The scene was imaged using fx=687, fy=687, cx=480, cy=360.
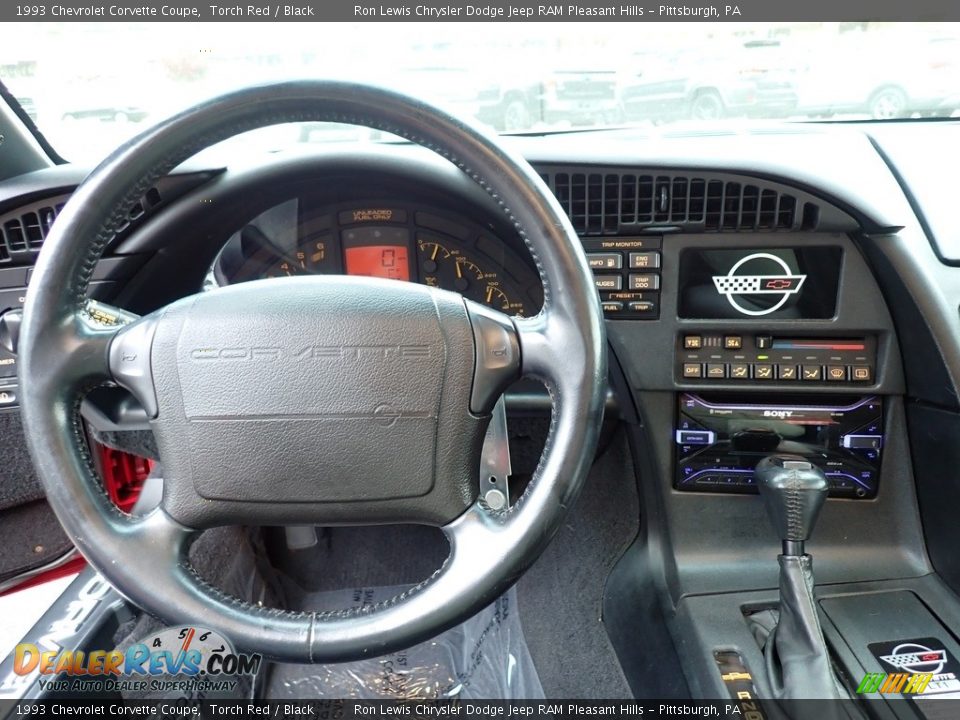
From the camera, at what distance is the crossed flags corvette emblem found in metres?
1.20

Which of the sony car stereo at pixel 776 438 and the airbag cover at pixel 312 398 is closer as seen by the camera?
the airbag cover at pixel 312 398

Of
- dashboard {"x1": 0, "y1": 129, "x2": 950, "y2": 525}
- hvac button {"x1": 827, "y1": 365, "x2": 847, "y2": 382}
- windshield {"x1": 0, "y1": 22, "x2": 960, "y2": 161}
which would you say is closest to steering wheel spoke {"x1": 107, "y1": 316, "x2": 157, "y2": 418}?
dashboard {"x1": 0, "y1": 129, "x2": 950, "y2": 525}

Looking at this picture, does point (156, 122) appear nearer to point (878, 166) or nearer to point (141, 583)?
point (141, 583)

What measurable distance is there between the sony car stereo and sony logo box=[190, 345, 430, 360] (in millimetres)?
670

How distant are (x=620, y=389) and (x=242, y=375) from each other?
75 centimetres

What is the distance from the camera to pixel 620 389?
4.33 feet

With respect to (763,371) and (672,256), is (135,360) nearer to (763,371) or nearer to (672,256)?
(672,256)

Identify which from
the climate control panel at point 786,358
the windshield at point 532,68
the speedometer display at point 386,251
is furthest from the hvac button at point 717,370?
the windshield at point 532,68

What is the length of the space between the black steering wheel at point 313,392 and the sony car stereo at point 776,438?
605 mm

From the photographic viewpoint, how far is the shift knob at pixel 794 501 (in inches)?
43.4

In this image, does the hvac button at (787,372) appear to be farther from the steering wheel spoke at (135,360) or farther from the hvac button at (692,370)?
the steering wheel spoke at (135,360)

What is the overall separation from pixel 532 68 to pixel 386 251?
44 cm

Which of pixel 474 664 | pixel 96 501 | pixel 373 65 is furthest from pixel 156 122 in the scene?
pixel 474 664
